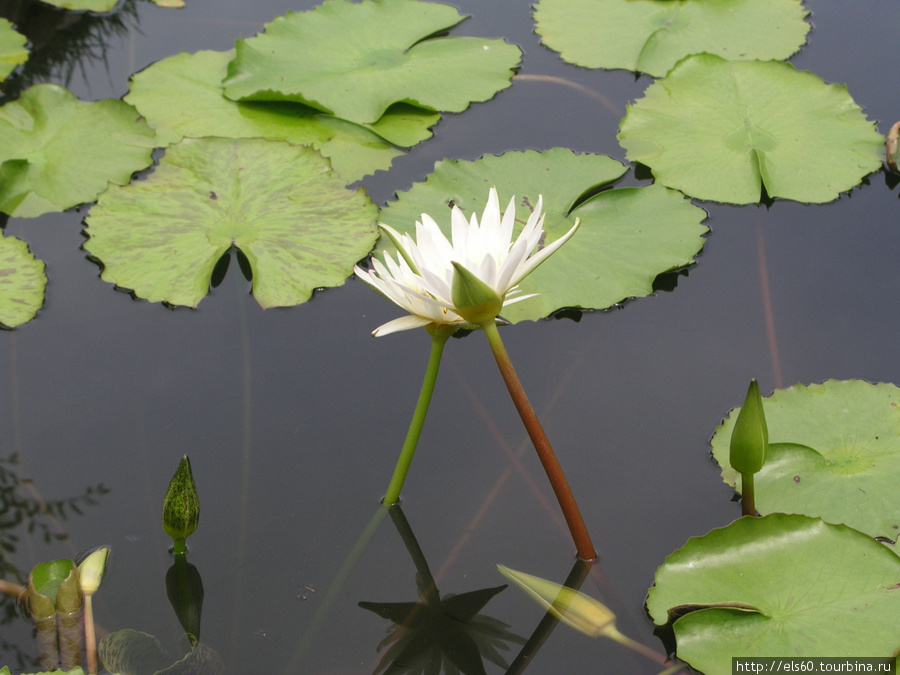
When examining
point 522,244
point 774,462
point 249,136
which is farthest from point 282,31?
point 774,462

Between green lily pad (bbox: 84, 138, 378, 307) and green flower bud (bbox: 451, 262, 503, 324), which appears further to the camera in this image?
green lily pad (bbox: 84, 138, 378, 307)

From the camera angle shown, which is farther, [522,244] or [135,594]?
[135,594]

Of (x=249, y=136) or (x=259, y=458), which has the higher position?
(x=249, y=136)

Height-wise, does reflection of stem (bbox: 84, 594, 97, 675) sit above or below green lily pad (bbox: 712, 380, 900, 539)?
below

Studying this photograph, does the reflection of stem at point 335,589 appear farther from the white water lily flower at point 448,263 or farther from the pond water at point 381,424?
the white water lily flower at point 448,263

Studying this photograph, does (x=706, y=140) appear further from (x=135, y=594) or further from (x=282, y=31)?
(x=135, y=594)

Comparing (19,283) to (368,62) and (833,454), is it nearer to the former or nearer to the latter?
(368,62)

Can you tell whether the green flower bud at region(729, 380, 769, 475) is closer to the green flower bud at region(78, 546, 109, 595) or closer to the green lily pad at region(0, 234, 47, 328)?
the green flower bud at region(78, 546, 109, 595)

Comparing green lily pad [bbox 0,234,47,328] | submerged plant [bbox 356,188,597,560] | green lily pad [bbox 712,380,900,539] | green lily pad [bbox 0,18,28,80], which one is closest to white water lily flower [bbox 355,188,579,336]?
submerged plant [bbox 356,188,597,560]
